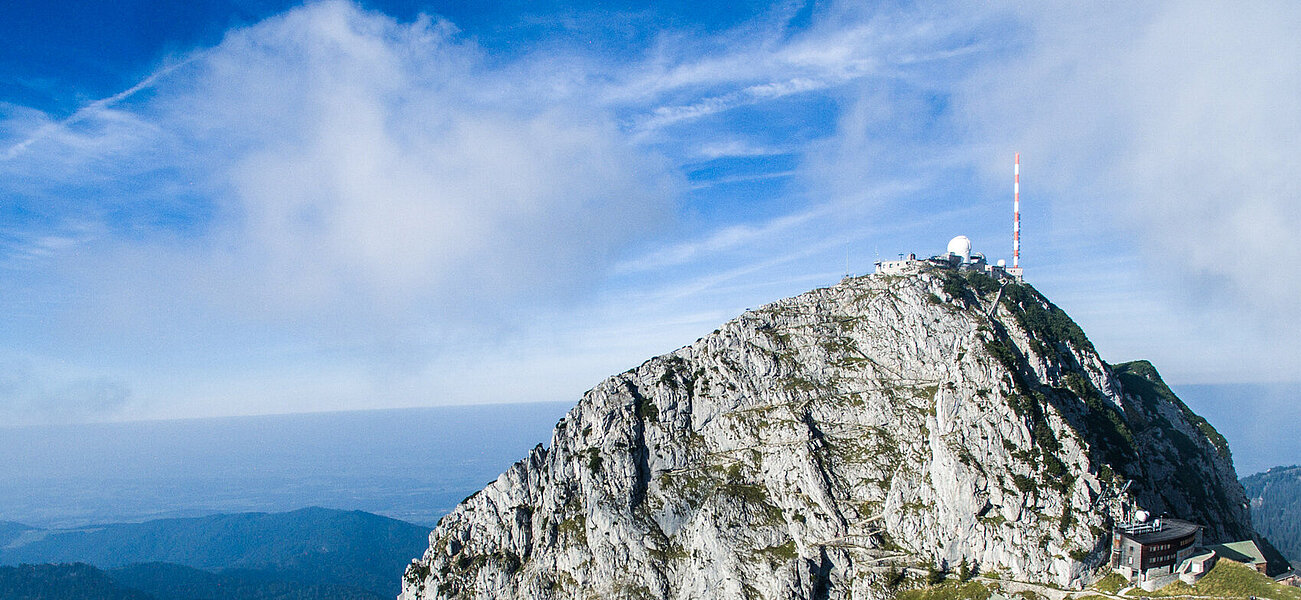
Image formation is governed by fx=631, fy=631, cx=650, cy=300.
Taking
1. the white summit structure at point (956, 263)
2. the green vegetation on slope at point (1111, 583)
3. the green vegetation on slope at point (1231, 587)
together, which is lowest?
the green vegetation on slope at point (1111, 583)

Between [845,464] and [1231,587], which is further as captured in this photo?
[845,464]

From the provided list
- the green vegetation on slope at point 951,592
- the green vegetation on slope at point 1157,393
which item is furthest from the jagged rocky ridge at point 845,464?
the green vegetation on slope at point 951,592

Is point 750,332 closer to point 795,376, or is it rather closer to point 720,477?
point 795,376

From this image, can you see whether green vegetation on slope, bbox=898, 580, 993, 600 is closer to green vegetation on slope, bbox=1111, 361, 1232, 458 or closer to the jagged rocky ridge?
the jagged rocky ridge

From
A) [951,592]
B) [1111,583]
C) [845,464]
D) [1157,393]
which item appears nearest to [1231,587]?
[1111,583]

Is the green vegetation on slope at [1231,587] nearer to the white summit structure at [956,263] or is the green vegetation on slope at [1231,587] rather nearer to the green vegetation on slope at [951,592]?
the green vegetation on slope at [951,592]

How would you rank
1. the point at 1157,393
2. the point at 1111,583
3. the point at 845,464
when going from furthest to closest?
the point at 1157,393 → the point at 845,464 → the point at 1111,583

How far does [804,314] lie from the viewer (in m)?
154

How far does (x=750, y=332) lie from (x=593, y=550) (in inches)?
2396

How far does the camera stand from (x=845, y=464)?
12838cm

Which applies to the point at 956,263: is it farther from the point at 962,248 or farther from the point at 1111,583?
the point at 1111,583

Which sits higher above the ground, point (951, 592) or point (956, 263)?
point (956, 263)

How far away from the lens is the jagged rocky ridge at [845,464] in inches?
4451

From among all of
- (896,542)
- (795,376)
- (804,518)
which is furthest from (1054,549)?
(795,376)
